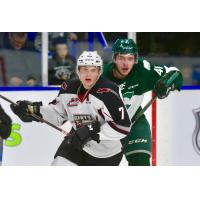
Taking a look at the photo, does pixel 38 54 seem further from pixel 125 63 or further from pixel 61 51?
pixel 125 63

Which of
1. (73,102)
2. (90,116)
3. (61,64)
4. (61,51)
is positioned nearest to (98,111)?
(90,116)

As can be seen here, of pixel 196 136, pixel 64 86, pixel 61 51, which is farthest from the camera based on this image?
pixel 61 51

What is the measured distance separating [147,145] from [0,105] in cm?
128

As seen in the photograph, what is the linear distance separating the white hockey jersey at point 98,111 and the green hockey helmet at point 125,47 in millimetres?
313

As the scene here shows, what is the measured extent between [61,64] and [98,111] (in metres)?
0.90

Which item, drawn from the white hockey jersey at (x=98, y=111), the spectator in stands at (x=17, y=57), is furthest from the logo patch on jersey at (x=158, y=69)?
the spectator in stands at (x=17, y=57)

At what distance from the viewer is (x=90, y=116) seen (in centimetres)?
481

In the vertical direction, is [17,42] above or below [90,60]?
above

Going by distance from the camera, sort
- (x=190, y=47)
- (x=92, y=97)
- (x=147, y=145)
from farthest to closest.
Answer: (x=190, y=47), (x=147, y=145), (x=92, y=97)

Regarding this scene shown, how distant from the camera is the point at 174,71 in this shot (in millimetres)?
5051

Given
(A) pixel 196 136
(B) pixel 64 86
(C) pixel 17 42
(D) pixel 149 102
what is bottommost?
(A) pixel 196 136

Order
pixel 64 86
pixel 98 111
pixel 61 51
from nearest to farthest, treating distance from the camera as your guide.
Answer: pixel 98 111
pixel 64 86
pixel 61 51
